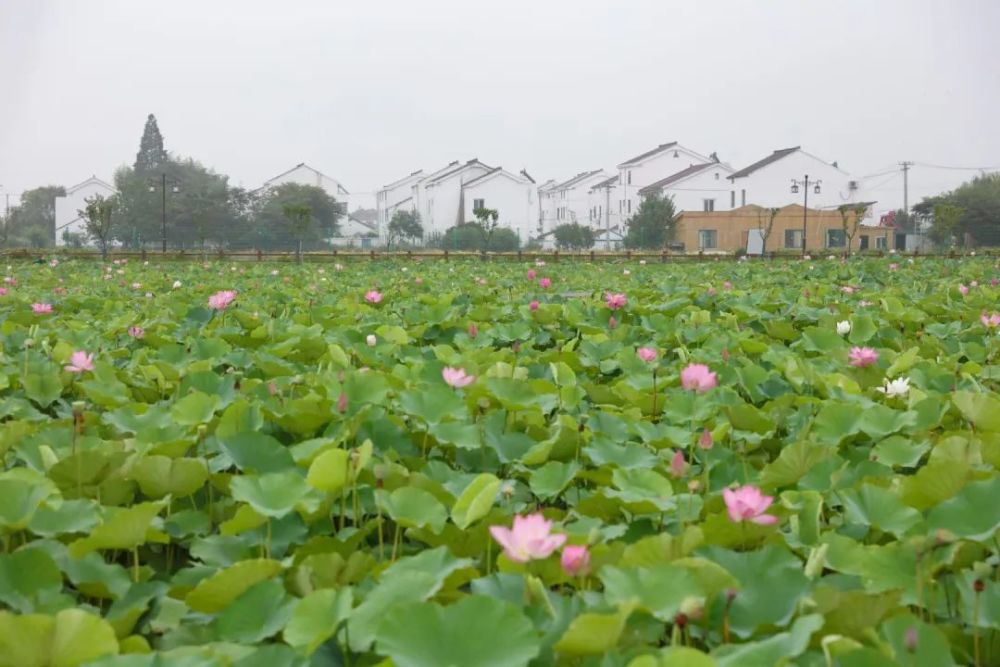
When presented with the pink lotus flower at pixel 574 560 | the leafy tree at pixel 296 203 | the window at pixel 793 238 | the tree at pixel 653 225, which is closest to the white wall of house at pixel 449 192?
the leafy tree at pixel 296 203

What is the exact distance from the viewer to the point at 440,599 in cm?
83

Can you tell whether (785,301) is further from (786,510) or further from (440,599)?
(440,599)

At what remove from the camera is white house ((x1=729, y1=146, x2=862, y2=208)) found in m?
39.6

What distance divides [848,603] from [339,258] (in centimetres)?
1929

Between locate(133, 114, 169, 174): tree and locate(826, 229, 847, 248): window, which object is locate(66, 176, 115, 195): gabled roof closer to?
locate(133, 114, 169, 174): tree

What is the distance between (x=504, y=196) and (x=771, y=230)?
12.6 metres

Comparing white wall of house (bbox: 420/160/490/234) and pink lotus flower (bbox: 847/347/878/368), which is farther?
white wall of house (bbox: 420/160/490/234)

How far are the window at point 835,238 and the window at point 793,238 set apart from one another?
3.25 feet

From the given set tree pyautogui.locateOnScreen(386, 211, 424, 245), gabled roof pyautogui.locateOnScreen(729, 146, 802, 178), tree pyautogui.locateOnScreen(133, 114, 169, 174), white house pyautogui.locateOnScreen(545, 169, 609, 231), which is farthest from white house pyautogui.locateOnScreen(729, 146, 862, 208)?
tree pyautogui.locateOnScreen(133, 114, 169, 174)

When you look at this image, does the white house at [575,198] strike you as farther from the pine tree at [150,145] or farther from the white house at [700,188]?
the pine tree at [150,145]

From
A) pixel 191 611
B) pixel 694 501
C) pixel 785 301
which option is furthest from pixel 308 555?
pixel 785 301

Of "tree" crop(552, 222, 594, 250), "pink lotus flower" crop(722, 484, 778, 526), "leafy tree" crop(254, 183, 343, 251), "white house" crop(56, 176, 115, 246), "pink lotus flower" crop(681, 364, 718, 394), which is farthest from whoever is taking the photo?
"white house" crop(56, 176, 115, 246)

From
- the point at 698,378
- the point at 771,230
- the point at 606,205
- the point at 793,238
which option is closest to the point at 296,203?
the point at 606,205

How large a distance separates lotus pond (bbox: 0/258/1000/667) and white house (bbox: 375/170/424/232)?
4553 centimetres
